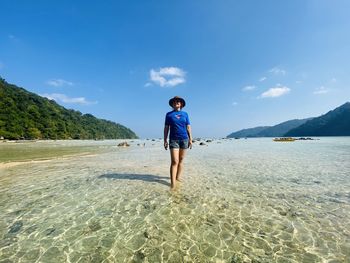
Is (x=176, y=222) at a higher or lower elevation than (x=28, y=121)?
lower

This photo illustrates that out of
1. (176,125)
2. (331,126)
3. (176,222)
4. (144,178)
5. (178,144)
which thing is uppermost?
(331,126)

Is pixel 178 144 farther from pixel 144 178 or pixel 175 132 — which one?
pixel 144 178

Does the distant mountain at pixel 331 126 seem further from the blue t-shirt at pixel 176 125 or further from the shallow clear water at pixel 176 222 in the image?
the blue t-shirt at pixel 176 125

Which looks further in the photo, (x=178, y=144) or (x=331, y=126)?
(x=331, y=126)

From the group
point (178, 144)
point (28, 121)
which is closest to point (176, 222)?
point (178, 144)

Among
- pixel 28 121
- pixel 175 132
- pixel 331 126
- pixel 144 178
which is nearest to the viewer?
pixel 175 132

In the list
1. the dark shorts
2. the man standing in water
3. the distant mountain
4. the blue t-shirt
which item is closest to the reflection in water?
the man standing in water

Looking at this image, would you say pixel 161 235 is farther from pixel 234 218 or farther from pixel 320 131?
pixel 320 131

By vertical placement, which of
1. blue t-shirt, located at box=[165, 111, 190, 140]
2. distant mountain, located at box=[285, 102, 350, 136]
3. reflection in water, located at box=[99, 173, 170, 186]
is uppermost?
distant mountain, located at box=[285, 102, 350, 136]

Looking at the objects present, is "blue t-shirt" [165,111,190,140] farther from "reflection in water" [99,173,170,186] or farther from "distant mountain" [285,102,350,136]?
"distant mountain" [285,102,350,136]

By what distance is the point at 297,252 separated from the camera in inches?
146

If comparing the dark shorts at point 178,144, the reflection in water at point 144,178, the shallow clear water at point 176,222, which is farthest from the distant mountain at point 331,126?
the dark shorts at point 178,144

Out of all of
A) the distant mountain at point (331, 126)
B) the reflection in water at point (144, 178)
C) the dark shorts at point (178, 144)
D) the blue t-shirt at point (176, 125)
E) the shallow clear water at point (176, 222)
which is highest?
the distant mountain at point (331, 126)

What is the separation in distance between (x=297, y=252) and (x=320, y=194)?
4692 millimetres
